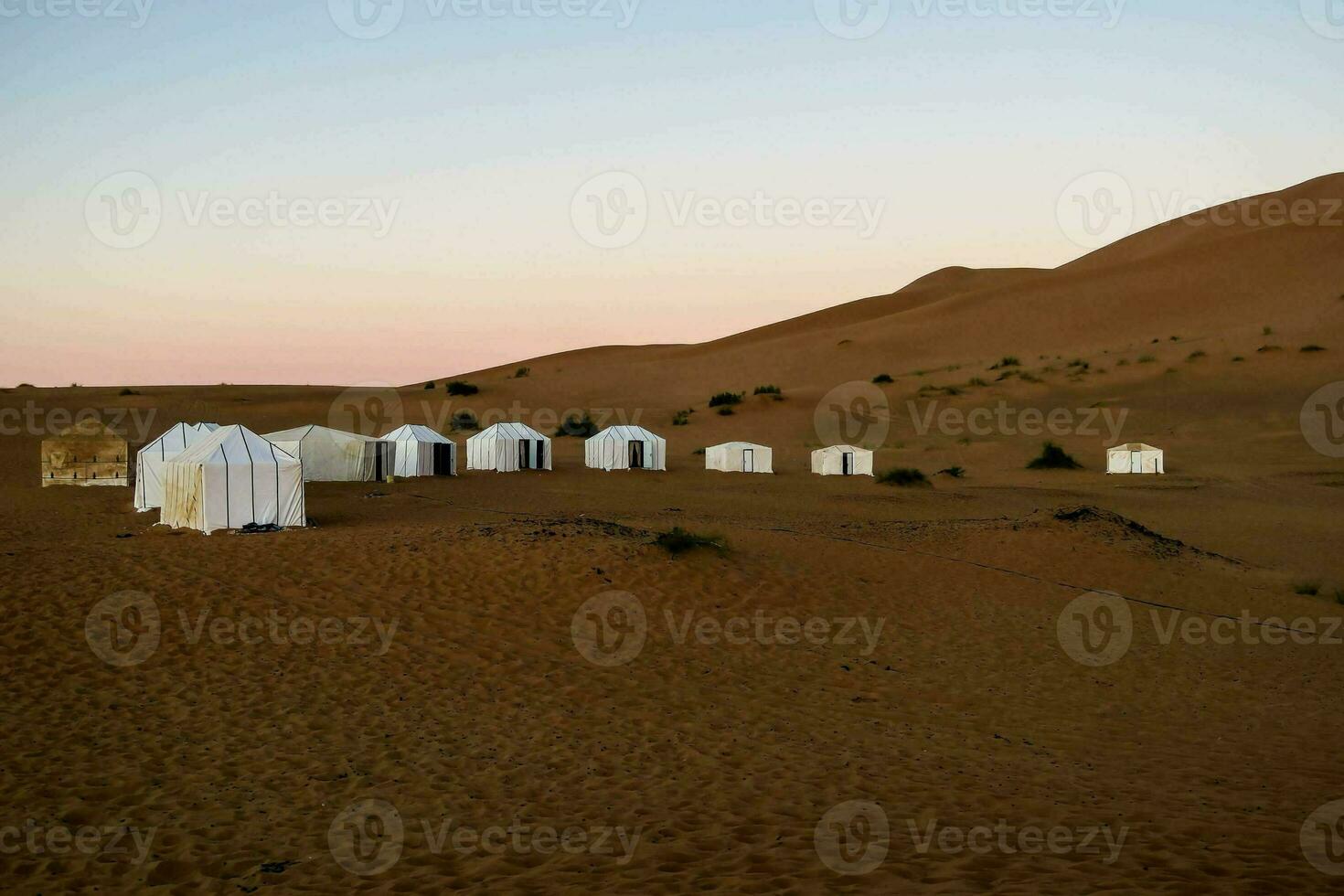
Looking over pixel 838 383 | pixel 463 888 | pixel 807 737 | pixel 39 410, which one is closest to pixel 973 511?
pixel 807 737

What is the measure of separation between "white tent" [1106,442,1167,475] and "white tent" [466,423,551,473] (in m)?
24.2

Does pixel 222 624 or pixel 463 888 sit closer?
pixel 463 888

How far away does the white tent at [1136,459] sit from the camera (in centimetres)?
4181

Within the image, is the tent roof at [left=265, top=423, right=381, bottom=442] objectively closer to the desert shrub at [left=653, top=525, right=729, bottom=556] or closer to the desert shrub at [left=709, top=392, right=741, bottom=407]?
the desert shrub at [left=653, top=525, right=729, bottom=556]

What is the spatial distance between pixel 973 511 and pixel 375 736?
2423 cm

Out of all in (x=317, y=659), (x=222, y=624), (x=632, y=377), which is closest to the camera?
(x=317, y=659)

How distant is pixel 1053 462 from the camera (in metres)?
44.3

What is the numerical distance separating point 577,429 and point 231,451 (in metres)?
39.5

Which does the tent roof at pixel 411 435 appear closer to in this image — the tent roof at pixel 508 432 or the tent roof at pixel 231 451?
the tent roof at pixel 508 432

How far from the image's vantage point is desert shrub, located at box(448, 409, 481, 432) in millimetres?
61291

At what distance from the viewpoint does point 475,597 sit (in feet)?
49.8

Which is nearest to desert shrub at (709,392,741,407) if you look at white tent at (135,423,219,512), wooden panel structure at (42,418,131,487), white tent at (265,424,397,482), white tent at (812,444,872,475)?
white tent at (812,444,872,475)

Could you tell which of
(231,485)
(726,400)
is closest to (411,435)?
(231,485)

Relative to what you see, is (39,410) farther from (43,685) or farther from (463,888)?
(463,888)
